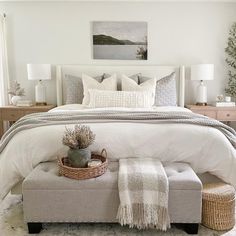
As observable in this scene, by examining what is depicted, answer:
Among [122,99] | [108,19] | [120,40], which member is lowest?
[122,99]

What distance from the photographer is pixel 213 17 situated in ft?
15.8

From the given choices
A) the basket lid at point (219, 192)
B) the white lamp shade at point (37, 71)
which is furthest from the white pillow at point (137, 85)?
the basket lid at point (219, 192)

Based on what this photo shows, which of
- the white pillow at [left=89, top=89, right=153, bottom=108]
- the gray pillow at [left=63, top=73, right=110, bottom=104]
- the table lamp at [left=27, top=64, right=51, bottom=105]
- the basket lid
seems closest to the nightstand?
the table lamp at [left=27, top=64, right=51, bottom=105]

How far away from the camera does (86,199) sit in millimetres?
2193

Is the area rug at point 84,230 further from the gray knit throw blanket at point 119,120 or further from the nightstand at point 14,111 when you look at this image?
the nightstand at point 14,111

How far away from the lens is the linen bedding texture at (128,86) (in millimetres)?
4230

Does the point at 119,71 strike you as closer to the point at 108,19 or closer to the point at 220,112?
the point at 108,19

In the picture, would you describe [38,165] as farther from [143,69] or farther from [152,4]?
[152,4]

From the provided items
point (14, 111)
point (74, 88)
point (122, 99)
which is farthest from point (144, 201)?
point (14, 111)

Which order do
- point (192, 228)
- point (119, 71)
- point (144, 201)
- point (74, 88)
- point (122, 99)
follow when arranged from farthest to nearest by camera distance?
point (119, 71)
point (74, 88)
point (122, 99)
point (192, 228)
point (144, 201)

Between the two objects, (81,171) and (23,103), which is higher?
(23,103)

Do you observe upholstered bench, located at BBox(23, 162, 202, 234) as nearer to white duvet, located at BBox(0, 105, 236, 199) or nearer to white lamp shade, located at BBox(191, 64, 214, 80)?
white duvet, located at BBox(0, 105, 236, 199)

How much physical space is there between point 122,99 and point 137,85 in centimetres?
48

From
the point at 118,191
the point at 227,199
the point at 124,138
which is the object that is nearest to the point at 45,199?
the point at 118,191
